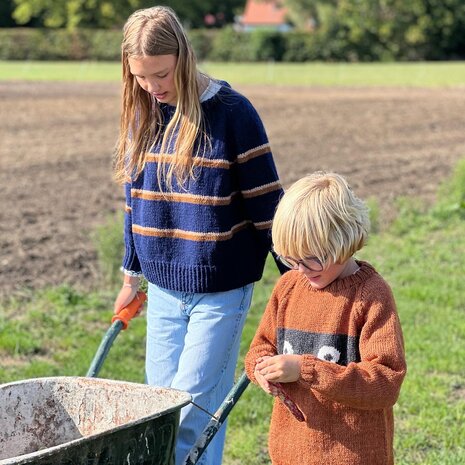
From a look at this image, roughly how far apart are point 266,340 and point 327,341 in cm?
24

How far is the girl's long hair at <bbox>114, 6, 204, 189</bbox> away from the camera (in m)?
3.46

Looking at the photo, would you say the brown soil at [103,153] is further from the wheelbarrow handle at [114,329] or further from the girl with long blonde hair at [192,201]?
the girl with long blonde hair at [192,201]

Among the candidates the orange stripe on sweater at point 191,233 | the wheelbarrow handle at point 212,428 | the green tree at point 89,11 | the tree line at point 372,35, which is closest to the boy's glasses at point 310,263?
the wheelbarrow handle at point 212,428

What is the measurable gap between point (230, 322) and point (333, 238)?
0.94 metres

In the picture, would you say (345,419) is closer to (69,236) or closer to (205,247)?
(205,247)

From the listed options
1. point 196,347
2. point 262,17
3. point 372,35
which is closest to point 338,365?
point 196,347

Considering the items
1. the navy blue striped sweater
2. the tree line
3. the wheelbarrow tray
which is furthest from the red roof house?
the wheelbarrow tray

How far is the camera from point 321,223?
2768 millimetres

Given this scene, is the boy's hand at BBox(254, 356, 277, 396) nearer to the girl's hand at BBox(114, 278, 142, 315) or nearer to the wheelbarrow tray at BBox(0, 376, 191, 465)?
the wheelbarrow tray at BBox(0, 376, 191, 465)

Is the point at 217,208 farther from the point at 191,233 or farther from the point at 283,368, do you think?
the point at 283,368

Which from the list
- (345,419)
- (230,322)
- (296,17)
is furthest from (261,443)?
(296,17)

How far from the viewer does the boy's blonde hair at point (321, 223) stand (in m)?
2.78

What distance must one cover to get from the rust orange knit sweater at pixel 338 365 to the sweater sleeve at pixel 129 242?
97 centimetres

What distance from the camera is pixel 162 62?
3467 mm
